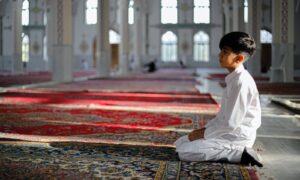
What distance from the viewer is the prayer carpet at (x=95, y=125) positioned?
4359 mm

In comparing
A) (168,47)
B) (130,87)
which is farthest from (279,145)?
(168,47)

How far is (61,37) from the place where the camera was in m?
14.4

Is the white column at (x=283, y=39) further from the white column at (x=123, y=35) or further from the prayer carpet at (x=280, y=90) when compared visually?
the white column at (x=123, y=35)

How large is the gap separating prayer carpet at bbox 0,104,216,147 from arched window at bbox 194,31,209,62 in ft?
83.8

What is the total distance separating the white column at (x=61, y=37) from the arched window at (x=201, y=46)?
18.2 m

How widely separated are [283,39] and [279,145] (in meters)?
10.3

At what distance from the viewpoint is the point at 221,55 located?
3.34 m

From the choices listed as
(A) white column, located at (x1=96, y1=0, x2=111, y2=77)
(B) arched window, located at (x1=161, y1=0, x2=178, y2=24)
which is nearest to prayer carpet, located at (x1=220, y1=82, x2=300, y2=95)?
(A) white column, located at (x1=96, y1=0, x2=111, y2=77)

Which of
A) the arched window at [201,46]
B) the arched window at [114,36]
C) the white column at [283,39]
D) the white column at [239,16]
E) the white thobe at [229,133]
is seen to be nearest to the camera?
the white thobe at [229,133]

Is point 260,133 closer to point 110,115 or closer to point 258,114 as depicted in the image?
point 258,114

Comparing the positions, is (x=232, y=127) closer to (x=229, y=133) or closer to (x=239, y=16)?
(x=229, y=133)

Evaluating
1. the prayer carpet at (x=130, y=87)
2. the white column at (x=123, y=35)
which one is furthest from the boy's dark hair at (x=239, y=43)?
the white column at (x=123, y=35)

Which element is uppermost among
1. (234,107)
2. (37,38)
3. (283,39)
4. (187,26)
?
(187,26)

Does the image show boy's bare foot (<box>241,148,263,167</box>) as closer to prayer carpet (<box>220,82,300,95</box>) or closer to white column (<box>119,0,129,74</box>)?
prayer carpet (<box>220,82,300,95</box>)
